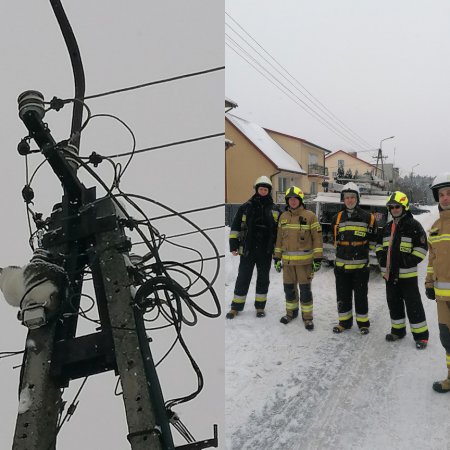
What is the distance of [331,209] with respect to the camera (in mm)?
10289

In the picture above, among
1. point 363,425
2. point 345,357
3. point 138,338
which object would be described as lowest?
point 363,425

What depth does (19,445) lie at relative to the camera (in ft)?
5.36

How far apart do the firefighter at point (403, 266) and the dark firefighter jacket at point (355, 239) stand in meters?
0.31

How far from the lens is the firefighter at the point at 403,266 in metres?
4.99

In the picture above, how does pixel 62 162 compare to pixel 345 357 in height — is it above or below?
Answer: above

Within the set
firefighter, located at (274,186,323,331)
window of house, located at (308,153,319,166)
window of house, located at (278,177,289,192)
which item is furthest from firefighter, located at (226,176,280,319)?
window of house, located at (308,153,319,166)

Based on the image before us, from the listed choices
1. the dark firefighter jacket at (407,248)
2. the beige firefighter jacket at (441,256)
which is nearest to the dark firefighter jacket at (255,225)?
the dark firefighter jacket at (407,248)

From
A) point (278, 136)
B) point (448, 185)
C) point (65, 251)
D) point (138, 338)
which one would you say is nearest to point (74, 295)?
point (65, 251)

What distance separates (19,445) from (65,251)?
785 mm

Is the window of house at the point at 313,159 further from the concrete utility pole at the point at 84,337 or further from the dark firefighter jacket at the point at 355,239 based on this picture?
the concrete utility pole at the point at 84,337

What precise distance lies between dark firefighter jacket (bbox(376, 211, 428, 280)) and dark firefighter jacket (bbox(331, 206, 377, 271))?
441 millimetres

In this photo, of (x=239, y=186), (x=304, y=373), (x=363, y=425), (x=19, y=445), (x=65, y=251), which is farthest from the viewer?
(x=239, y=186)

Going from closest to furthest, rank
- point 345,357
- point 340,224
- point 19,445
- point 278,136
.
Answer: point 19,445 → point 345,357 → point 340,224 → point 278,136

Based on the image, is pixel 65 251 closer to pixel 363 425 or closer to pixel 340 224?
pixel 363 425
